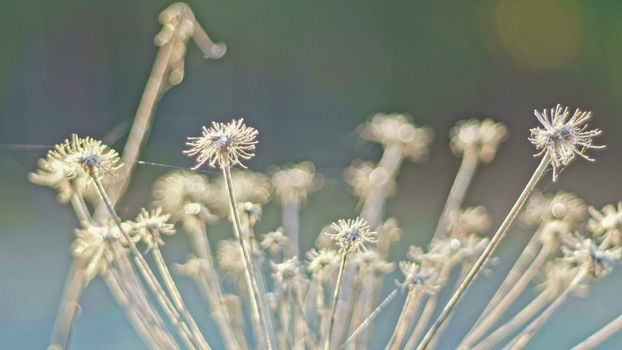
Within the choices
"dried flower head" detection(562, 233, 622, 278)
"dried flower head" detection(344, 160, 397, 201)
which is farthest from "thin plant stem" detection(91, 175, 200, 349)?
"dried flower head" detection(344, 160, 397, 201)

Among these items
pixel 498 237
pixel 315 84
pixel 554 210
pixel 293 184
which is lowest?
pixel 498 237

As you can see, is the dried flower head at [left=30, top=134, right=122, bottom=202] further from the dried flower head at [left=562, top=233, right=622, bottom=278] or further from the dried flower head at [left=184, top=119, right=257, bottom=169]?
the dried flower head at [left=562, top=233, right=622, bottom=278]

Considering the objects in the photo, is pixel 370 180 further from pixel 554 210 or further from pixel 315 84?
pixel 315 84

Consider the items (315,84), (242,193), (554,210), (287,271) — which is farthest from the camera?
(315,84)

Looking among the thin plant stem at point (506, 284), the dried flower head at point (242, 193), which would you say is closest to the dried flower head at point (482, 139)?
the thin plant stem at point (506, 284)

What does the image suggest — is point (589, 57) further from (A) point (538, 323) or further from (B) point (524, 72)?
(A) point (538, 323)

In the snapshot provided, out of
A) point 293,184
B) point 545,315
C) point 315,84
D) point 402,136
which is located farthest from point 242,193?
point 315,84

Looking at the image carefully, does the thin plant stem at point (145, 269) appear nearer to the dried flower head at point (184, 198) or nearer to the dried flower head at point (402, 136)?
the dried flower head at point (184, 198)
